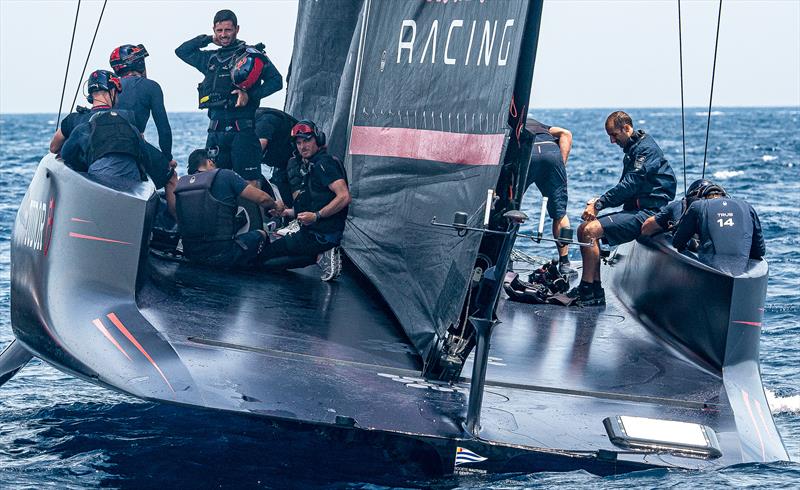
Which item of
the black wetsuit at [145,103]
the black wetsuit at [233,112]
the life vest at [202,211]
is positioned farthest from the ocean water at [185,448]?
the black wetsuit at [233,112]

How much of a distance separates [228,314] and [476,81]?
2.14 m

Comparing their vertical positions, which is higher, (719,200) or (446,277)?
(719,200)

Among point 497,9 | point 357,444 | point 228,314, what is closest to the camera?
point 357,444

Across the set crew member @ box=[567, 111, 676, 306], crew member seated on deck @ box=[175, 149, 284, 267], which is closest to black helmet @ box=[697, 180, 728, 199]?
crew member @ box=[567, 111, 676, 306]

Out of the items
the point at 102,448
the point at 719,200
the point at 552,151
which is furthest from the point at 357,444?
the point at 552,151

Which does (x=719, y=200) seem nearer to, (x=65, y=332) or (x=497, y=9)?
(x=497, y=9)

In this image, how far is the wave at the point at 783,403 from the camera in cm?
798

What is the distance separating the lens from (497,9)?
6.59 m

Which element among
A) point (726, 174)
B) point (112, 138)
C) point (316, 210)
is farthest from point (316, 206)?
point (726, 174)

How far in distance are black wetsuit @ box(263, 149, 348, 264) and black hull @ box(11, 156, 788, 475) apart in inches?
18.0

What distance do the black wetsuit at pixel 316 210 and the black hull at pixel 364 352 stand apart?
1.50ft

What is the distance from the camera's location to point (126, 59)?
9.68 m

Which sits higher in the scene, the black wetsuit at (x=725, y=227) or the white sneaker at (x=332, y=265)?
the black wetsuit at (x=725, y=227)

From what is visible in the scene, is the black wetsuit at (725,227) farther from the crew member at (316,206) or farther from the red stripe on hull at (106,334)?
the red stripe on hull at (106,334)
